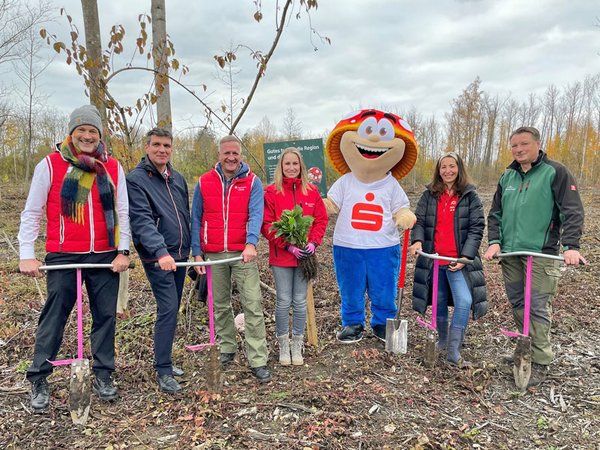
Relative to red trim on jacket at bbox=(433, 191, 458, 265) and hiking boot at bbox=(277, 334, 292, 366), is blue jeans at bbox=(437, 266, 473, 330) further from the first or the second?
hiking boot at bbox=(277, 334, 292, 366)

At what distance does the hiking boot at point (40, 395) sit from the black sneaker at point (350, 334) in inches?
103

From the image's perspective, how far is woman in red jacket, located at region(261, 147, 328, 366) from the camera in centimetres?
371

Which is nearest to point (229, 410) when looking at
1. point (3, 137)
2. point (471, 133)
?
point (3, 137)

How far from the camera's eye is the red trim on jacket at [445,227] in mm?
3746

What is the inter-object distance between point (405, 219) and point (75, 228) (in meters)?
2.85

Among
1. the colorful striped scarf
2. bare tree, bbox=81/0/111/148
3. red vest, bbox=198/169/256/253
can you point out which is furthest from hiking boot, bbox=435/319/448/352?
bare tree, bbox=81/0/111/148

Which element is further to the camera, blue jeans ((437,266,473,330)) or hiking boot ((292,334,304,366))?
hiking boot ((292,334,304,366))

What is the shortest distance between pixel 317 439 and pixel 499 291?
174 inches

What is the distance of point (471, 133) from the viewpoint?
35125mm

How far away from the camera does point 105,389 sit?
322cm

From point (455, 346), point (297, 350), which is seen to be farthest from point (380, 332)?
point (297, 350)

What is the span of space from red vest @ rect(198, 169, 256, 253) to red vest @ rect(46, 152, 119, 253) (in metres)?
0.83

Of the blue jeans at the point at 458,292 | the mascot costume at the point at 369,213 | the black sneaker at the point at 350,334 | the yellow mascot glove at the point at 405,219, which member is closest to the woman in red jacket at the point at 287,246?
the mascot costume at the point at 369,213

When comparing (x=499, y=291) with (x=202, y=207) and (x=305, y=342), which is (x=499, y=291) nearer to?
(x=305, y=342)
